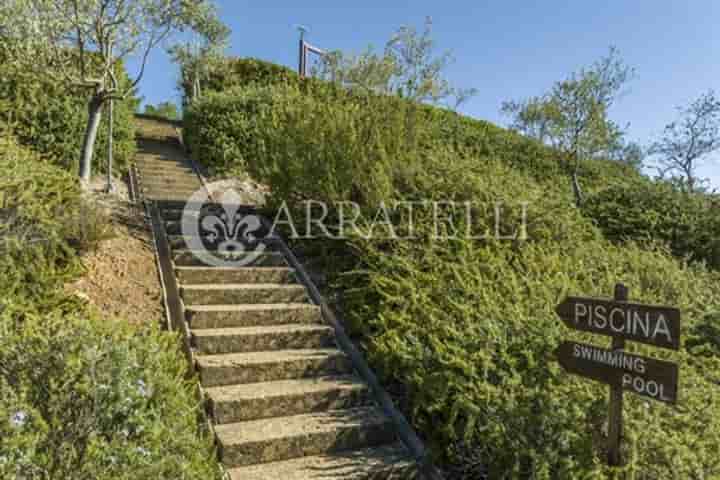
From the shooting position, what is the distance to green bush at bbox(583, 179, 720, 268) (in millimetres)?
6855

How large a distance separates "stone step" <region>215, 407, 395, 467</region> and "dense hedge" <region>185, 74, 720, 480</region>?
336 mm

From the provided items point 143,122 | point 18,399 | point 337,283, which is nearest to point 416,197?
point 337,283

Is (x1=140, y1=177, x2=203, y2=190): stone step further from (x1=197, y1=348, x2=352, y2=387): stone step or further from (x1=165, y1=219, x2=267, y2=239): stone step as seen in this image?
(x1=197, y1=348, x2=352, y2=387): stone step

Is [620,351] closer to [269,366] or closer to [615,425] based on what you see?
[615,425]

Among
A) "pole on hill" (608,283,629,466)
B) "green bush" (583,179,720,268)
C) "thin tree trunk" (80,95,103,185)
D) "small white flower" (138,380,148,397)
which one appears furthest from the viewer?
"green bush" (583,179,720,268)

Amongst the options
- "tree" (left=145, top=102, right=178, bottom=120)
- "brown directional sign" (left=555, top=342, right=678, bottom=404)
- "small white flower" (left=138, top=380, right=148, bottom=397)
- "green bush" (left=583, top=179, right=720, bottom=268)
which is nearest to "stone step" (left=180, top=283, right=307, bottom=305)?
"small white flower" (left=138, top=380, right=148, bottom=397)

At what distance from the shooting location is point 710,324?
418 cm

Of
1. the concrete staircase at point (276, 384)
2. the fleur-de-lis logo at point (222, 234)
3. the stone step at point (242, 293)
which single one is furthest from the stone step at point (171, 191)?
the stone step at point (242, 293)

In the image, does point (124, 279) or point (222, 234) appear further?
point (222, 234)

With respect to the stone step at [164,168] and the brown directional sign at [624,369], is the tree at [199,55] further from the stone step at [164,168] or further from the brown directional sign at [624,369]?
the brown directional sign at [624,369]

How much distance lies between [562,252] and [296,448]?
12.0 ft

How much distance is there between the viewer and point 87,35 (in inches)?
240

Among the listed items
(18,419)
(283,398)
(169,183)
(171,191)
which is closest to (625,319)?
(283,398)

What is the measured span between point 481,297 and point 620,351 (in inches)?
56.6
